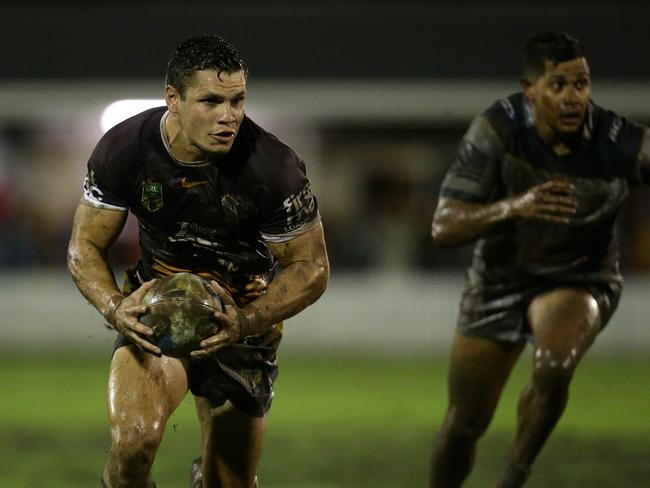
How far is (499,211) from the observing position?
5.63 metres

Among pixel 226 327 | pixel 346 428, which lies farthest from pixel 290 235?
pixel 346 428

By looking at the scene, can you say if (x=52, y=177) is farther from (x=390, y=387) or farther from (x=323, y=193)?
(x=390, y=387)

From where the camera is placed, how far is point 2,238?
17.4 meters

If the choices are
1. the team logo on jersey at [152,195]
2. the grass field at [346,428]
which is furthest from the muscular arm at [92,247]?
the grass field at [346,428]

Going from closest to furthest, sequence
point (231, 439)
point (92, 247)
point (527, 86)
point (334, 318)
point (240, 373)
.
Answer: point (92, 247), point (240, 373), point (231, 439), point (527, 86), point (334, 318)

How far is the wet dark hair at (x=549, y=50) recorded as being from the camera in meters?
5.75

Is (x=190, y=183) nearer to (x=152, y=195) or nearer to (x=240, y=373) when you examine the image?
(x=152, y=195)

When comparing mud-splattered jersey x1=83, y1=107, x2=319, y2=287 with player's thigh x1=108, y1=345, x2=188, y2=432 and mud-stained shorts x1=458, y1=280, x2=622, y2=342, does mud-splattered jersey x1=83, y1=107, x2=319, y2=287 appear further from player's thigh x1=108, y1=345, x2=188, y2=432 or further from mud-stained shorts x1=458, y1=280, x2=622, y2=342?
mud-stained shorts x1=458, y1=280, x2=622, y2=342

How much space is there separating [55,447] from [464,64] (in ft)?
39.5

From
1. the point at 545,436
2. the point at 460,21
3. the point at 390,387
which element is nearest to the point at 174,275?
the point at 545,436

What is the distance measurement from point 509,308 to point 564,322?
1.27ft

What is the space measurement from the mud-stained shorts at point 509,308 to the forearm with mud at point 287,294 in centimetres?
140

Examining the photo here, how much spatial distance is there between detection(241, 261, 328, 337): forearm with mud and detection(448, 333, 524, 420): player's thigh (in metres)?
1.34

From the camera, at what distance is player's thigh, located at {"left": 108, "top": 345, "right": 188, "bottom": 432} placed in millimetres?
4633
